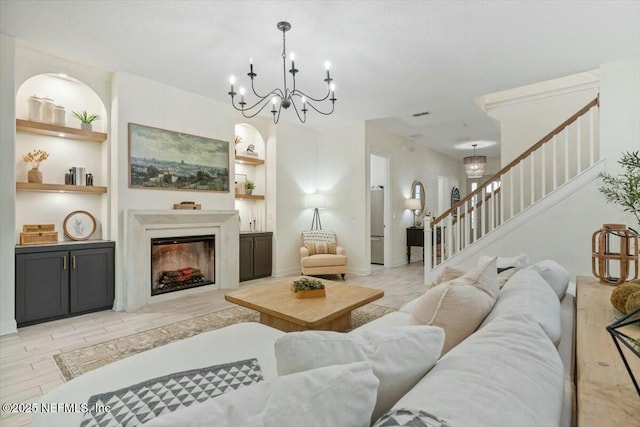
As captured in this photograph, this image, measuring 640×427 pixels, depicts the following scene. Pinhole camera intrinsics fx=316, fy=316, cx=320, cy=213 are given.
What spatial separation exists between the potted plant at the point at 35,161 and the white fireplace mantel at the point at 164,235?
923 millimetres

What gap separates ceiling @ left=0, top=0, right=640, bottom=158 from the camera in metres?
2.63

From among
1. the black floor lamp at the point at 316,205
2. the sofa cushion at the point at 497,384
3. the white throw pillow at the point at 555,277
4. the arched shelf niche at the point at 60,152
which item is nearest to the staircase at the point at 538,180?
the black floor lamp at the point at 316,205

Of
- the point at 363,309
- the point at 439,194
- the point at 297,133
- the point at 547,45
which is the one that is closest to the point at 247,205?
the point at 297,133

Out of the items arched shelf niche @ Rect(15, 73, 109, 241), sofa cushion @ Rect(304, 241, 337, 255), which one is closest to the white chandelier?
sofa cushion @ Rect(304, 241, 337, 255)

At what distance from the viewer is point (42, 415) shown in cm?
121

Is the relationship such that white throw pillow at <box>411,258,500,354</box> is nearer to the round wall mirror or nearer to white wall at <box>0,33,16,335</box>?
white wall at <box>0,33,16,335</box>

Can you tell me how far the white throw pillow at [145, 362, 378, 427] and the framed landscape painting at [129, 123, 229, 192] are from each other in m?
4.05

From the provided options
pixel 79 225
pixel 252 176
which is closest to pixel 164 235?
pixel 79 225

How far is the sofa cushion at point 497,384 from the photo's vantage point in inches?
24.2

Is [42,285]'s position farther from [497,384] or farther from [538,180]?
[538,180]

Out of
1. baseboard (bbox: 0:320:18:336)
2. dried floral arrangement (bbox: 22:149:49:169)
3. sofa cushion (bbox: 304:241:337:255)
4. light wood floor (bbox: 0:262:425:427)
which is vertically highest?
dried floral arrangement (bbox: 22:149:49:169)

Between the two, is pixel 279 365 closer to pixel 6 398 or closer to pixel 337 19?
pixel 6 398

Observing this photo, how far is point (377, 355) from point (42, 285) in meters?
3.96

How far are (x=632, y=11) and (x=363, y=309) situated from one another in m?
3.70
